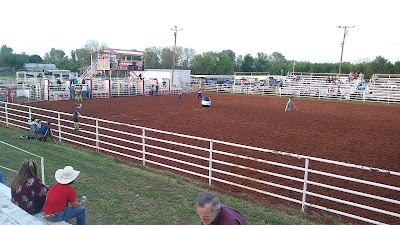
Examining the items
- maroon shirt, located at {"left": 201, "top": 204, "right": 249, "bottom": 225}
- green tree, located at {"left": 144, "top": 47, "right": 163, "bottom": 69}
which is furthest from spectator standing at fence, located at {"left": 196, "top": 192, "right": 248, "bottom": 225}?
green tree, located at {"left": 144, "top": 47, "right": 163, "bottom": 69}

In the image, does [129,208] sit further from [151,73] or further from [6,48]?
[6,48]

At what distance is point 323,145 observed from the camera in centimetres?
1187

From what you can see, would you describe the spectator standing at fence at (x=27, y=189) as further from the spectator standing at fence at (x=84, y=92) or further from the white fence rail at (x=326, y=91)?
the white fence rail at (x=326, y=91)

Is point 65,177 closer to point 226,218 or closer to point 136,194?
point 136,194

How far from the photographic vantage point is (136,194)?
6.59m

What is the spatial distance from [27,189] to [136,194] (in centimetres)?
245

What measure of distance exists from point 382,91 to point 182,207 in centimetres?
3312

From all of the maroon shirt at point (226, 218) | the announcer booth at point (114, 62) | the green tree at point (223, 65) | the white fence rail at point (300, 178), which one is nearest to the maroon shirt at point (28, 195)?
the maroon shirt at point (226, 218)

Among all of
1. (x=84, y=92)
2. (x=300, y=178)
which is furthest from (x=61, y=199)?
(x=84, y=92)

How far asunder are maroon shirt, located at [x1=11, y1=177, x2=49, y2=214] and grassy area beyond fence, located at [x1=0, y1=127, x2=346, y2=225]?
3.40 feet

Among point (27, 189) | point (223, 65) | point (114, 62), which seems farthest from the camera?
point (223, 65)

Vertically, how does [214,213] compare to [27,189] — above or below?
above

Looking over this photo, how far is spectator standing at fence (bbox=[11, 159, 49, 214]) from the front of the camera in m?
4.49

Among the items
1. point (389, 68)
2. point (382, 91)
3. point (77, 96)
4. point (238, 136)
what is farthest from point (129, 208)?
point (389, 68)
